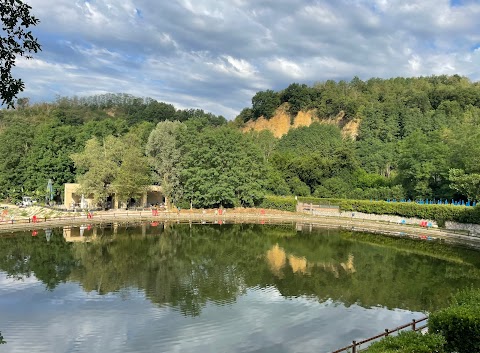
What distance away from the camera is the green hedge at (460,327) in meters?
11.2

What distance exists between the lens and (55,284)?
23.1m

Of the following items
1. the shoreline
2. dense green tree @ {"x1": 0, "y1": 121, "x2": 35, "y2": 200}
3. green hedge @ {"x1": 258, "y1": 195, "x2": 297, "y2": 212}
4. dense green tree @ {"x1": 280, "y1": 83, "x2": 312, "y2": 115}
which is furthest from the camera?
dense green tree @ {"x1": 280, "y1": 83, "x2": 312, "y2": 115}

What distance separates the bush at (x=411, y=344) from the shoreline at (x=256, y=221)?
28.9 meters

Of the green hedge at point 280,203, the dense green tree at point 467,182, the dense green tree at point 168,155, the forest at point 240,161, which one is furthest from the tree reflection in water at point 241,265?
the green hedge at point 280,203

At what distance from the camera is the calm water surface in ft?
54.1

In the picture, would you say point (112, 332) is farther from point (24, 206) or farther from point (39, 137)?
point (39, 137)

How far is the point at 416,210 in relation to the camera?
1777 inches

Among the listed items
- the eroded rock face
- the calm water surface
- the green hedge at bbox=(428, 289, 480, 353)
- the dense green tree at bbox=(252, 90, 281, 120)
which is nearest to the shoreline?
the calm water surface

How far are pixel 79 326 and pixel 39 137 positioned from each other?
52.2 meters

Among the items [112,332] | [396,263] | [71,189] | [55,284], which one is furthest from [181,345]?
[71,189]

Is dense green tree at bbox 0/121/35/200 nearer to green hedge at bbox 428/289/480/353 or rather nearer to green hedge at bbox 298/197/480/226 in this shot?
green hedge at bbox 298/197/480/226

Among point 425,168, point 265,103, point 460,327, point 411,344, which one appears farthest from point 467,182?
point 265,103

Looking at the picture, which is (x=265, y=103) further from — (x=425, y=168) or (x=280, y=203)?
(x=425, y=168)

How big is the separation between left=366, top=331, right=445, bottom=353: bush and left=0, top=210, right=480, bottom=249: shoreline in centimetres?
2887
